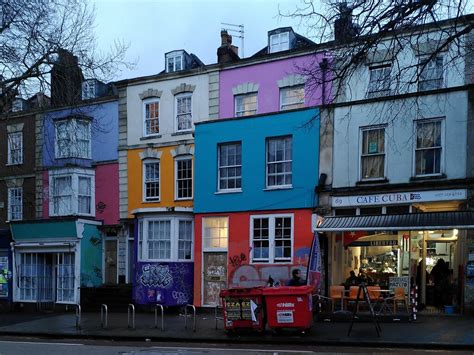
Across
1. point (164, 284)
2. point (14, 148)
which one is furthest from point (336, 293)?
point (14, 148)

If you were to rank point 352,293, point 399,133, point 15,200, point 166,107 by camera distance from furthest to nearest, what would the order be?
point 15,200
point 166,107
point 399,133
point 352,293

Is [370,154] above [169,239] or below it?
above

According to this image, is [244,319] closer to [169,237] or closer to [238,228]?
[238,228]

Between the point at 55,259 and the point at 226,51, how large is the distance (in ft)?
40.7

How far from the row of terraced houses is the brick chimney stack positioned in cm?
7

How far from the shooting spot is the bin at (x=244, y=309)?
14.6 m

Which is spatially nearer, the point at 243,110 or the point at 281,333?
the point at 281,333

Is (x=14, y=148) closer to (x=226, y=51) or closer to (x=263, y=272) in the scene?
(x=226, y=51)

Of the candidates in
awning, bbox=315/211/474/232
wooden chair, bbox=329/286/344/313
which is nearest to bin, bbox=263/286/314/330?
wooden chair, bbox=329/286/344/313

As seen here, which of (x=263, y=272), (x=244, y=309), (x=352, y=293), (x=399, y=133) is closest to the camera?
(x=244, y=309)

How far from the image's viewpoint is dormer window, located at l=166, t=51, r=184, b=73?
25.2 meters

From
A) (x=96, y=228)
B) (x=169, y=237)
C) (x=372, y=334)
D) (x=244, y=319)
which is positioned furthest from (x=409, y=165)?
(x=96, y=228)

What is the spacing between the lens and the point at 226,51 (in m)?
24.5

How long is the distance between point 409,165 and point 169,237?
9774 mm
